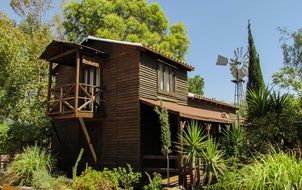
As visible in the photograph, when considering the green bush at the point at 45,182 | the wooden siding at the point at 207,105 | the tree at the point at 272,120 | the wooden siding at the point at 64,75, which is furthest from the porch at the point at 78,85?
the tree at the point at 272,120

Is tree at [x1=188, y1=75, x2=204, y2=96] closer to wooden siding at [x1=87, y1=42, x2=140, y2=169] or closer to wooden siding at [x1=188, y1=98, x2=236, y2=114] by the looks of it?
wooden siding at [x1=188, y1=98, x2=236, y2=114]

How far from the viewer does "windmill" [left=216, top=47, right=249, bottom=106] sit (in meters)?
33.4

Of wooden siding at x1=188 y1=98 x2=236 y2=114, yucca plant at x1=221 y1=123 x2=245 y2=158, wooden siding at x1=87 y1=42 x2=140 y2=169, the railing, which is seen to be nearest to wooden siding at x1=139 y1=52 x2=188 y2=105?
wooden siding at x1=87 y1=42 x2=140 y2=169

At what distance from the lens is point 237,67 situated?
34188 mm

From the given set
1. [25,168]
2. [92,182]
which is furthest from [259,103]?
[25,168]

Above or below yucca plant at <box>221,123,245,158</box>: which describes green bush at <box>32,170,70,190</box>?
below

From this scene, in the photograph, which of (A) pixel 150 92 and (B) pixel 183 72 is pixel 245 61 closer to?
(B) pixel 183 72

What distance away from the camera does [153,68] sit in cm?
1753

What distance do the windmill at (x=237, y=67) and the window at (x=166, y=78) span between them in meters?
15.3

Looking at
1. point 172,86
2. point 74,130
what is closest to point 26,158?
point 74,130

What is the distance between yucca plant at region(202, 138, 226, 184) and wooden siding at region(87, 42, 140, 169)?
3929 millimetres

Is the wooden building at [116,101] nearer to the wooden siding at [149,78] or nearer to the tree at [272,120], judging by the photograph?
the wooden siding at [149,78]

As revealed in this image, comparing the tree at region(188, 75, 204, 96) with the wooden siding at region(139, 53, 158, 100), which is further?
the tree at region(188, 75, 204, 96)

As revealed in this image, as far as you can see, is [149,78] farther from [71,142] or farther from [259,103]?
[71,142]
